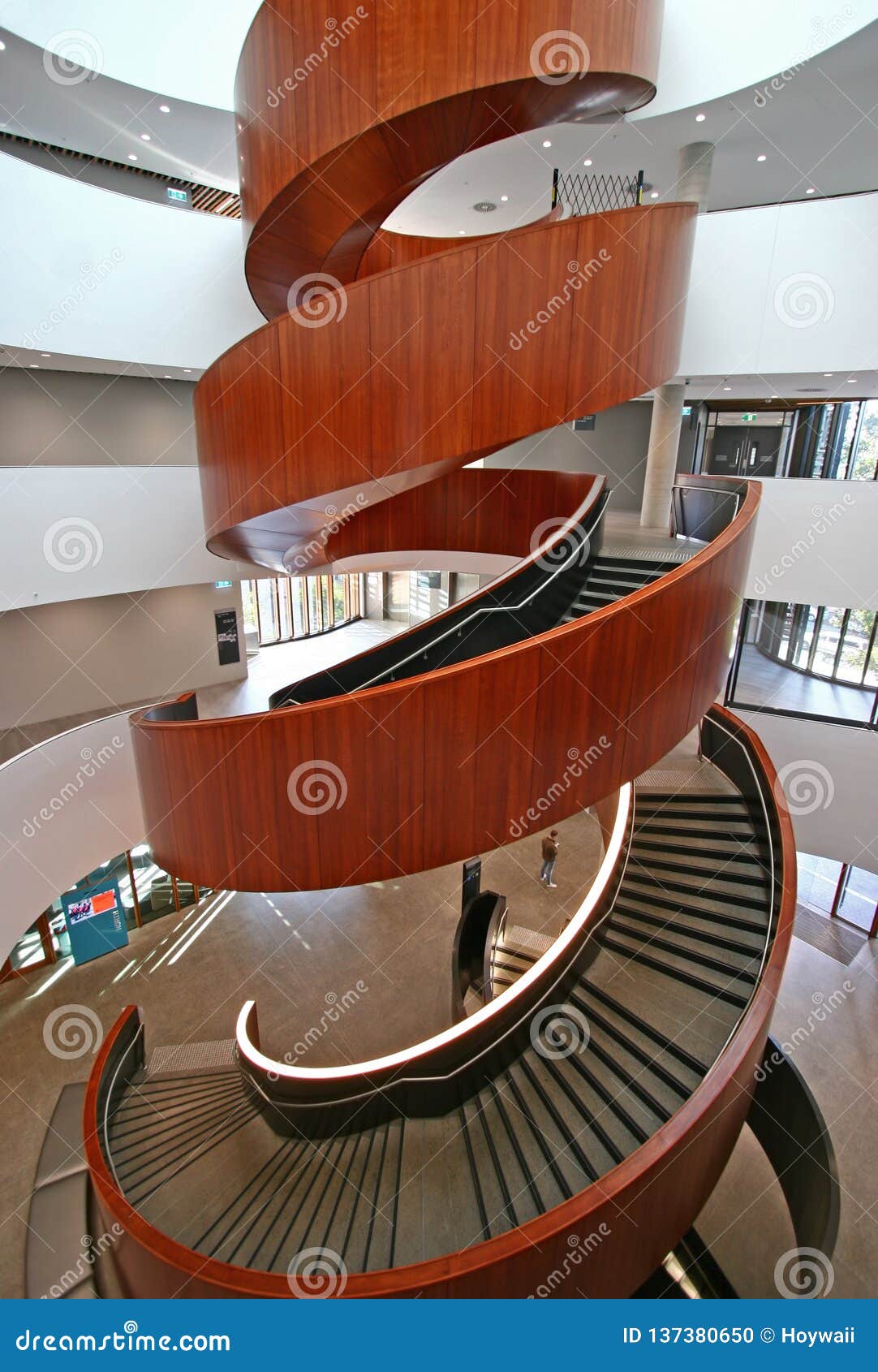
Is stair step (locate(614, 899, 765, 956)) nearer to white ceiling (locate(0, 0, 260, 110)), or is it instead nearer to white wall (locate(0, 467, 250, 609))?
white wall (locate(0, 467, 250, 609))

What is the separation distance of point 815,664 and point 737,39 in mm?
11990

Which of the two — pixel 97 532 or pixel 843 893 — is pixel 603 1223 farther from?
pixel 843 893

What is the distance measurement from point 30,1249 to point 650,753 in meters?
7.13

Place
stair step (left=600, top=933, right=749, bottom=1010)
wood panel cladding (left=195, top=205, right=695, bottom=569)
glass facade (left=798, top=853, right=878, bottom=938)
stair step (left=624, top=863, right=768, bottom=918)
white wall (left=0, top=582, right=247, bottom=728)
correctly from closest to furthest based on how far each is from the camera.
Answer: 1. wood panel cladding (left=195, top=205, right=695, bottom=569)
2. stair step (left=600, top=933, right=749, bottom=1010)
3. stair step (left=624, top=863, right=768, bottom=918)
4. white wall (left=0, top=582, right=247, bottom=728)
5. glass facade (left=798, top=853, right=878, bottom=938)

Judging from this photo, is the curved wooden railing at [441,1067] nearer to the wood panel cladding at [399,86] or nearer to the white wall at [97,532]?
the white wall at [97,532]

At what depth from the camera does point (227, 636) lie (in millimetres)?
13555

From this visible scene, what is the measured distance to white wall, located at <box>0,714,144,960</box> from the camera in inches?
288

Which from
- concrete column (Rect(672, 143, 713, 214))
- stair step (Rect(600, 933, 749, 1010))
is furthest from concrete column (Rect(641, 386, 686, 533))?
stair step (Rect(600, 933, 749, 1010))

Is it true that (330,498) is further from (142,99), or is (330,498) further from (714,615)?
(142,99)

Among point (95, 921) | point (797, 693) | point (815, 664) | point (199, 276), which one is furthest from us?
point (815, 664)

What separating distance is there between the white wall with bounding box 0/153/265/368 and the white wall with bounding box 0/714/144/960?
15.7ft

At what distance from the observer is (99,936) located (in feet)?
34.5

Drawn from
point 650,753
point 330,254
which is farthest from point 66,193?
point 650,753

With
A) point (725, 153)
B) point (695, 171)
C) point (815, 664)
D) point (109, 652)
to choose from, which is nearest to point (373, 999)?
point (109, 652)
